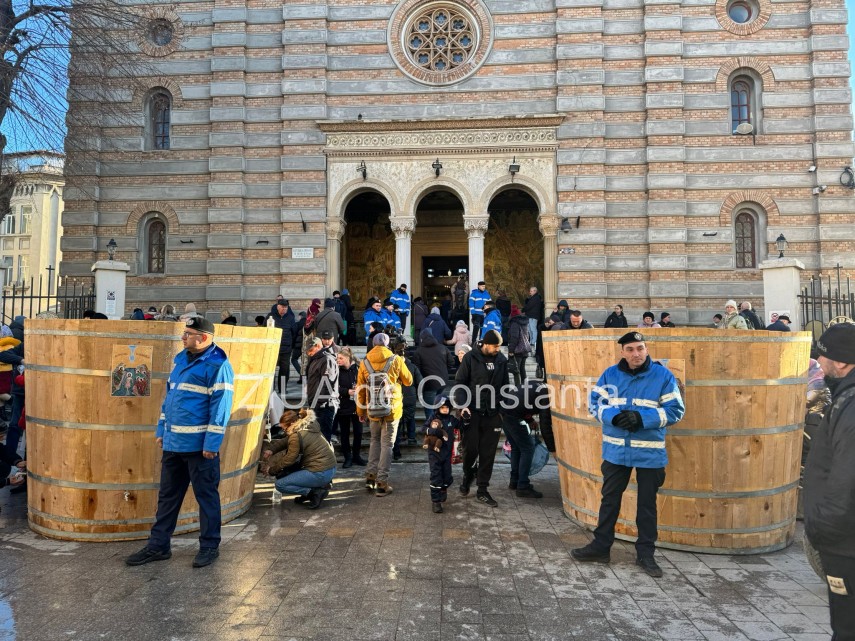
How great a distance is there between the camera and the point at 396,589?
417 centimetres

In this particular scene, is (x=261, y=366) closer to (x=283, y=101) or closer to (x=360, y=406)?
(x=360, y=406)

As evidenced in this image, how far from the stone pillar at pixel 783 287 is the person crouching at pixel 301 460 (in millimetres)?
11805

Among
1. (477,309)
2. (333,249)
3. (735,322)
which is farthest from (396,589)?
(333,249)

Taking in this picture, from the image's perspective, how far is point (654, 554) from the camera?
4.93 metres

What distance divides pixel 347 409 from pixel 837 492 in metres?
6.36

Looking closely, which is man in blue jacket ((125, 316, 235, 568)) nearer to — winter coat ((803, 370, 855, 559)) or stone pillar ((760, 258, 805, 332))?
winter coat ((803, 370, 855, 559))

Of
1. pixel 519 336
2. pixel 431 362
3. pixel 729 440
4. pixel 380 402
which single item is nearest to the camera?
pixel 729 440

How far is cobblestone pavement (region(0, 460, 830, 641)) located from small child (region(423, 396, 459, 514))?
1.40 feet

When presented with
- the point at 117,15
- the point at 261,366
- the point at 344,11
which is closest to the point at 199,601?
the point at 261,366

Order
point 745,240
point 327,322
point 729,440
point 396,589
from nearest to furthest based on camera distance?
point 396,589, point 729,440, point 327,322, point 745,240

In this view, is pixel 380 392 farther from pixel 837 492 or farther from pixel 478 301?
pixel 478 301

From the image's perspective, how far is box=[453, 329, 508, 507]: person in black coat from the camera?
6527 millimetres

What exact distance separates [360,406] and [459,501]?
5.75ft

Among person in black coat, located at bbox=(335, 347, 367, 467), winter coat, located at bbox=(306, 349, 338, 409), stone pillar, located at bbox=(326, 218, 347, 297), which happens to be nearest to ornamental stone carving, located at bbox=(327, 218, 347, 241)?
stone pillar, located at bbox=(326, 218, 347, 297)
